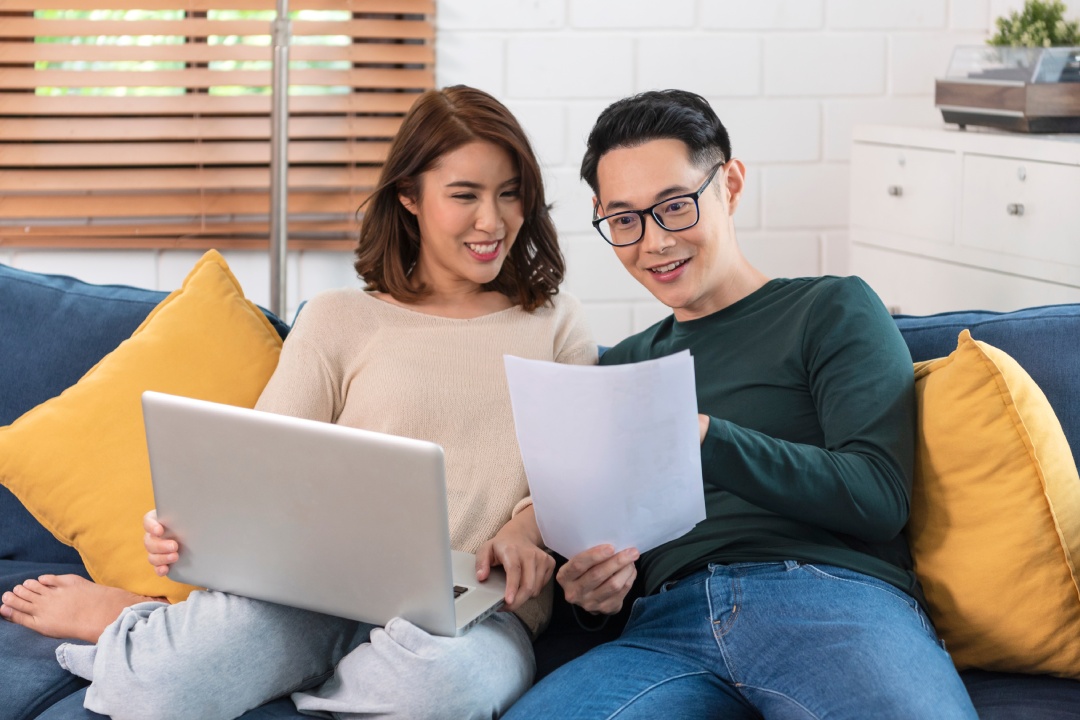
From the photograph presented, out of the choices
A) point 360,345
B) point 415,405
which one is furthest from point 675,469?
point 360,345

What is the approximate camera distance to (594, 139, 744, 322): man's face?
153 centimetres

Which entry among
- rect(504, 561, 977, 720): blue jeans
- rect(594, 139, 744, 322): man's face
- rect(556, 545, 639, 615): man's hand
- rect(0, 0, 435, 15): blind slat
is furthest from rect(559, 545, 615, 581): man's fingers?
rect(0, 0, 435, 15): blind slat

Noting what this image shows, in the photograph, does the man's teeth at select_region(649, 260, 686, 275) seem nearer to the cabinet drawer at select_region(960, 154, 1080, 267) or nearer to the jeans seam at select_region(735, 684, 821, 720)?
the jeans seam at select_region(735, 684, 821, 720)

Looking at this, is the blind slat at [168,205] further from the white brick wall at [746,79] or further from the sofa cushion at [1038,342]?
the sofa cushion at [1038,342]

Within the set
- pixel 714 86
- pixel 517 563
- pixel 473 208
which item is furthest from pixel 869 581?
pixel 714 86

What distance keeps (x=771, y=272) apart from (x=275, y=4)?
128 centimetres

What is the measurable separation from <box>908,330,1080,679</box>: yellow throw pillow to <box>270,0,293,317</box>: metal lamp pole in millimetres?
1392

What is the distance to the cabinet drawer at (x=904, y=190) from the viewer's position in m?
2.35

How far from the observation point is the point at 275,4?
250 cm

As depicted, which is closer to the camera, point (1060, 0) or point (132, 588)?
point (132, 588)

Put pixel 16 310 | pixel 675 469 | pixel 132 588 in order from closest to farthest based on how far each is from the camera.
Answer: pixel 675 469, pixel 132 588, pixel 16 310

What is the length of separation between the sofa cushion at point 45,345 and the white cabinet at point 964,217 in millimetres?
1521

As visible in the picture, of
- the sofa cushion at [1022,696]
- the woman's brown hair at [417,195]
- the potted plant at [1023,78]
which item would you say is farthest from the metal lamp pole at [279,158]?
the sofa cushion at [1022,696]

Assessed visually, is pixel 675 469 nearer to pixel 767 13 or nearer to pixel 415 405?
pixel 415 405
